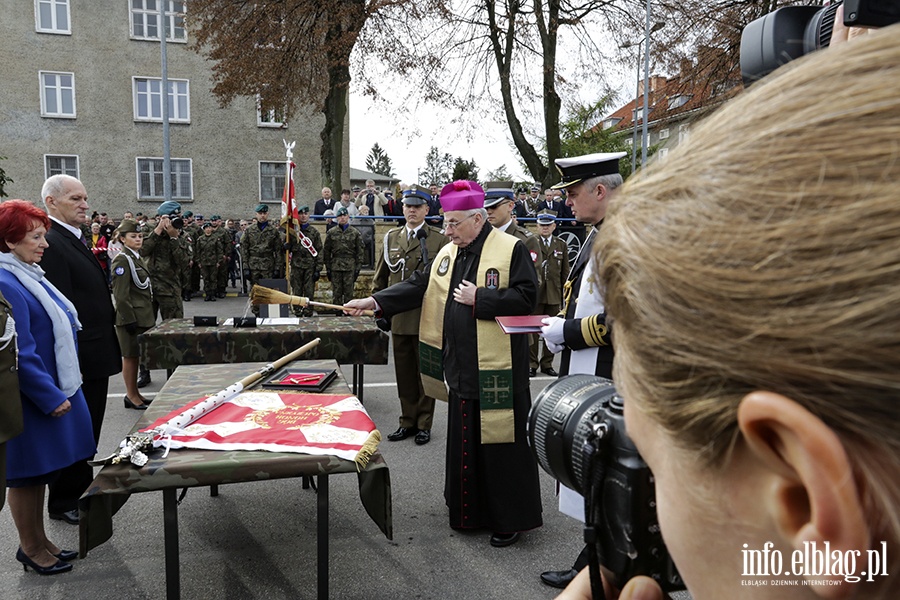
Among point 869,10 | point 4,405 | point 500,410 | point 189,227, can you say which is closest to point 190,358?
point 4,405

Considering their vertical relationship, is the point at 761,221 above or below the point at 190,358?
above

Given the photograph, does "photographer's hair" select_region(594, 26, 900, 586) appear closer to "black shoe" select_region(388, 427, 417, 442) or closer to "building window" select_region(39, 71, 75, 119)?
"black shoe" select_region(388, 427, 417, 442)

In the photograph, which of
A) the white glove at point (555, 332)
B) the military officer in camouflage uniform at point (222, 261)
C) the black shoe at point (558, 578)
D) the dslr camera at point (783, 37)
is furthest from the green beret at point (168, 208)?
the dslr camera at point (783, 37)

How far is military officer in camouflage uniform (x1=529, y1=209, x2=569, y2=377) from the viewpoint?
7715 mm

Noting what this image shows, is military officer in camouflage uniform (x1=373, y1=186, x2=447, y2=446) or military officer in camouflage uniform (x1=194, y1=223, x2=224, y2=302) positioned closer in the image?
military officer in camouflage uniform (x1=373, y1=186, x2=447, y2=446)

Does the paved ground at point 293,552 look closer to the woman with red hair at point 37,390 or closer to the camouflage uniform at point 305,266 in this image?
the woman with red hair at point 37,390

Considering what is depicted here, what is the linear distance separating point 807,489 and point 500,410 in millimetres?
3162

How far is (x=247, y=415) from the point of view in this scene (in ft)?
9.29

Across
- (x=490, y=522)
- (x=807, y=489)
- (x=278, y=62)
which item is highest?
(x=278, y=62)

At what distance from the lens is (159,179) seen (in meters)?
26.0

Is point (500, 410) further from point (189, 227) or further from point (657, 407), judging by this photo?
point (189, 227)

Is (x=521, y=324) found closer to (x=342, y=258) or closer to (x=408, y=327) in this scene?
(x=408, y=327)

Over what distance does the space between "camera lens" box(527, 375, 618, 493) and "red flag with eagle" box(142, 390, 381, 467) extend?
5.15ft

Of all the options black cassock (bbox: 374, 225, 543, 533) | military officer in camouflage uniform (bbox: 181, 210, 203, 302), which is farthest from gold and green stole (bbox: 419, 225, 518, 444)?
military officer in camouflage uniform (bbox: 181, 210, 203, 302)
